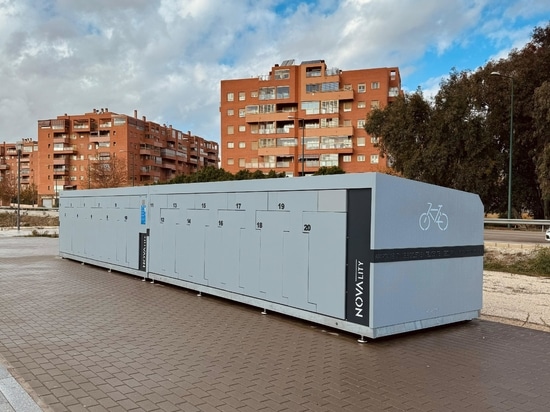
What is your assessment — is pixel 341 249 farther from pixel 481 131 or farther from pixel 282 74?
pixel 282 74

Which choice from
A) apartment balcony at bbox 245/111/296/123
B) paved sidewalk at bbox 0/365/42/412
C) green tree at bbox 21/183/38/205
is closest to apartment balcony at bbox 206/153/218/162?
green tree at bbox 21/183/38/205

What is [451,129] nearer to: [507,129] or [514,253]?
[507,129]

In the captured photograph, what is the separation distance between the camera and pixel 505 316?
7996 mm

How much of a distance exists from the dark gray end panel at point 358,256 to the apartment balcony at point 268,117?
61.8 m

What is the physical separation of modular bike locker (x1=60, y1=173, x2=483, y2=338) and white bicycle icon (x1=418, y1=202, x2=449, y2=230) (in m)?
0.01

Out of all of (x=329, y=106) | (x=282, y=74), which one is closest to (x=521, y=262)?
(x=329, y=106)

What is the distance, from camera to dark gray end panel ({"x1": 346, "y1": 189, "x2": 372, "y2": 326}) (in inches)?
244

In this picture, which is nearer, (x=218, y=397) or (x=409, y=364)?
(x=218, y=397)

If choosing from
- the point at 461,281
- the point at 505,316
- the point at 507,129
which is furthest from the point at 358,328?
the point at 507,129

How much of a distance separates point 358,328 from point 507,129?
28.9 m

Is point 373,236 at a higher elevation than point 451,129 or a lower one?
lower

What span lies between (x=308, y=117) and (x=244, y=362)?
207 ft

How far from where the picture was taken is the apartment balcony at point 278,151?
2603 inches

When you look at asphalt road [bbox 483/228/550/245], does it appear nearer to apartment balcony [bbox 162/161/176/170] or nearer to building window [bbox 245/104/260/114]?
building window [bbox 245/104/260/114]
